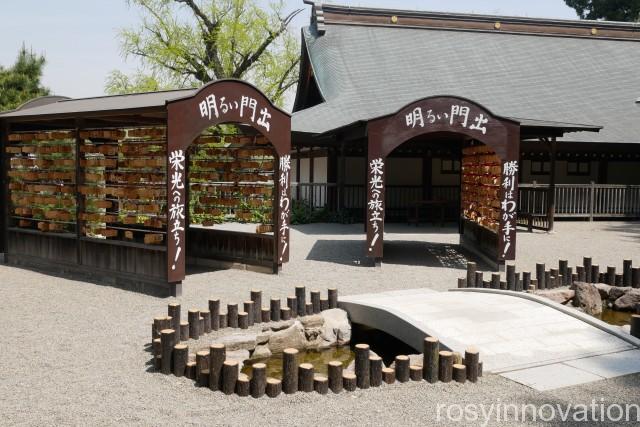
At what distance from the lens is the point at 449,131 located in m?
11.6

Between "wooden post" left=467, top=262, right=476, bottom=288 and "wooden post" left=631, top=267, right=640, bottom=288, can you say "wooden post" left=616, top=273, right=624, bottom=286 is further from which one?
"wooden post" left=467, top=262, right=476, bottom=288

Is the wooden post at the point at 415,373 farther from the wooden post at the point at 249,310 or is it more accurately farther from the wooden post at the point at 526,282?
the wooden post at the point at 526,282

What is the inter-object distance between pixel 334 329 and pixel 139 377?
2.88 m

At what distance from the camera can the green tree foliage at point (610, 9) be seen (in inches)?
1642

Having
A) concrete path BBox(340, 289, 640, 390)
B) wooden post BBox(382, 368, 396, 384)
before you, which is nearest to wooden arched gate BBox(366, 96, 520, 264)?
concrete path BBox(340, 289, 640, 390)

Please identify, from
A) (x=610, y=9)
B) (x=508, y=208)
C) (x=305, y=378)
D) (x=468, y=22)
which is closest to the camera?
(x=305, y=378)

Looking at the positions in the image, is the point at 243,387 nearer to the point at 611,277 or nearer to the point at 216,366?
the point at 216,366

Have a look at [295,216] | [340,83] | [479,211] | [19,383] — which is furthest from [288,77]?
[19,383]

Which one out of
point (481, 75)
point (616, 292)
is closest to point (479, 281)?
point (616, 292)

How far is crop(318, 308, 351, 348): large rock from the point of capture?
7797 mm

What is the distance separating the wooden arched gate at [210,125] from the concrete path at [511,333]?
2726 mm

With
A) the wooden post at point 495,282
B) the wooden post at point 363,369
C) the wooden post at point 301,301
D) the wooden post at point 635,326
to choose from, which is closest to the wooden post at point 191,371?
the wooden post at point 363,369

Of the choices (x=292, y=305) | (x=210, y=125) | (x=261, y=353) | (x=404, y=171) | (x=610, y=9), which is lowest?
(x=261, y=353)

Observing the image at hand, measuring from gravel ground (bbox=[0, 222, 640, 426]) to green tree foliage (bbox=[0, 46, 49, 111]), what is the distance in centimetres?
1533
